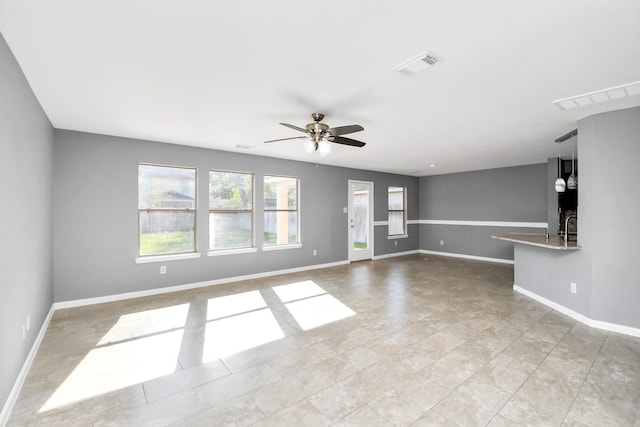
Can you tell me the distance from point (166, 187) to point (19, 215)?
2.52 m

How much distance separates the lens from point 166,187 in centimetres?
475

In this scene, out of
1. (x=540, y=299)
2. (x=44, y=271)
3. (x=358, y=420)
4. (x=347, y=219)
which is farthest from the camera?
(x=347, y=219)

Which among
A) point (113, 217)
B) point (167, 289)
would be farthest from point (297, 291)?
point (113, 217)

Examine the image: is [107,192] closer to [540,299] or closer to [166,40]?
[166,40]

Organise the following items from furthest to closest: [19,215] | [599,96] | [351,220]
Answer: [351,220] → [599,96] → [19,215]

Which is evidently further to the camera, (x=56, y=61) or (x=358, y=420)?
(x=56, y=61)

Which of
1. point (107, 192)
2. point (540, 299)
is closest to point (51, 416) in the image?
point (107, 192)

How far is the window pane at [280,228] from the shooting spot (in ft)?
19.2

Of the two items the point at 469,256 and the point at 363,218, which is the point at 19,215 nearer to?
the point at 363,218

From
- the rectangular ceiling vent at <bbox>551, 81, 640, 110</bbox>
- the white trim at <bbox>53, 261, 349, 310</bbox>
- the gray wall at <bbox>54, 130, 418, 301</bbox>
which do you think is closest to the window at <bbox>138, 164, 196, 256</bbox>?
the gray wall at <bbox>54, 130, 418, 301</bbox>

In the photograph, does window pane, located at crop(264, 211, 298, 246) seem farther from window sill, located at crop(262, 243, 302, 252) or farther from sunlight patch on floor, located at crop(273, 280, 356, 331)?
sunlight patch on floor, located at crop(273, 280, 356, 331)

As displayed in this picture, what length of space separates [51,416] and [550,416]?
324cm

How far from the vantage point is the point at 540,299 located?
4.12m

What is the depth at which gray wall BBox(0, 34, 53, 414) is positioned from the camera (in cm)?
189
